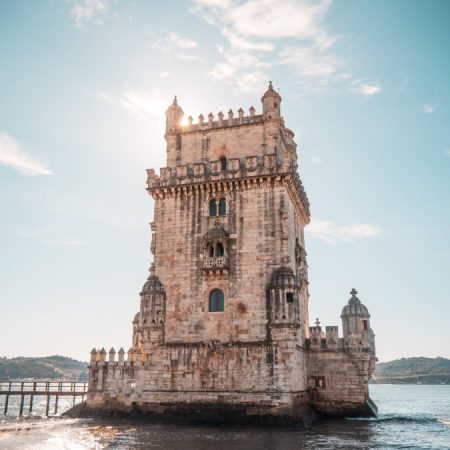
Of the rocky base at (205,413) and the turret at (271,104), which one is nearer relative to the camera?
the rocky base at (205,413)

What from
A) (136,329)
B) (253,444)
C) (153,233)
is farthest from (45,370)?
(253,444)

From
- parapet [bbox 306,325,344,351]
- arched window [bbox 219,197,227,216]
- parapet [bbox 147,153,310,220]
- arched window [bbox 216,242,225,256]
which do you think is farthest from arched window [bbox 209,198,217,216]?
parapet [bbox 306,325,344,351]

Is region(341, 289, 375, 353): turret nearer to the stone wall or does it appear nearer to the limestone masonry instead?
the limestone masonry

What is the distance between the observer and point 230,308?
111 ft

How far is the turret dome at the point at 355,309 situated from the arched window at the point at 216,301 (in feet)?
41.0

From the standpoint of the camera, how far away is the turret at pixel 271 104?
38.1m

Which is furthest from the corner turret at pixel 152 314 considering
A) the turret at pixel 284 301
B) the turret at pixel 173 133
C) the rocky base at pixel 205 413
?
the turret at pixel 173 133

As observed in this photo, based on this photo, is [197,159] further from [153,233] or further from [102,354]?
[102,354]

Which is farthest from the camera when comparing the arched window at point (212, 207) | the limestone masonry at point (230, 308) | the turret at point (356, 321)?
the turret at point (356, 321)

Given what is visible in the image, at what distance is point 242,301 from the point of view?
33750 mm

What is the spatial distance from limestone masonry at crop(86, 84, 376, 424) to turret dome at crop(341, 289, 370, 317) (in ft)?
1.52

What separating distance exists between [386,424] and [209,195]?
2185 cm

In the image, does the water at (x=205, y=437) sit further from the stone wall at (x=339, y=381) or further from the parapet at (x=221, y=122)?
the parapet at (x=221, y=122)

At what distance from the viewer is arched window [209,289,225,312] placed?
3441 cm
